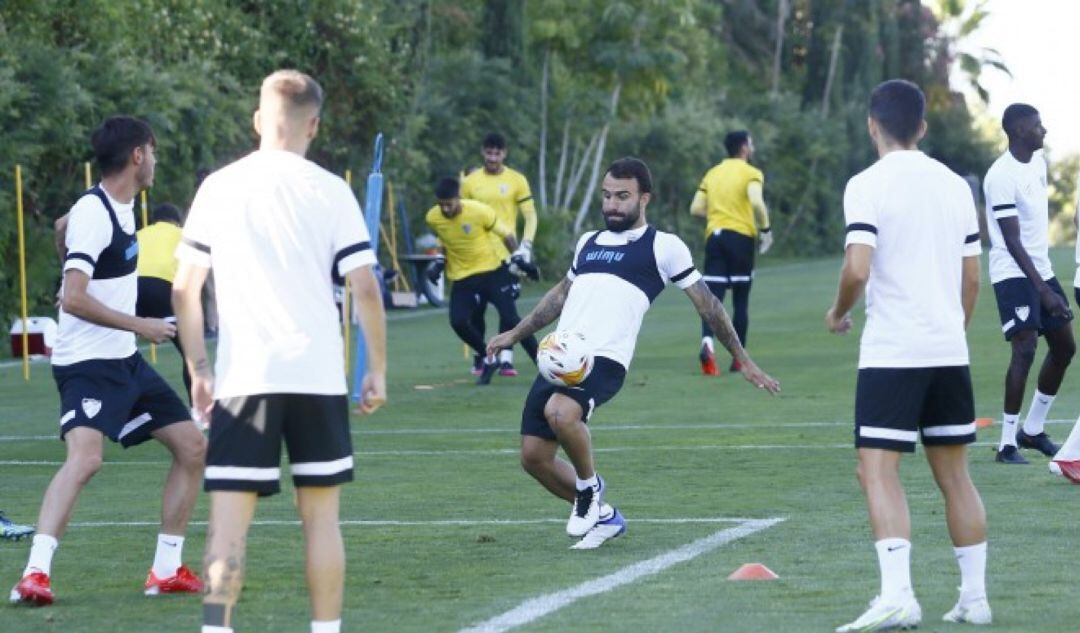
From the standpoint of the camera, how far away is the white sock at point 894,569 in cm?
768

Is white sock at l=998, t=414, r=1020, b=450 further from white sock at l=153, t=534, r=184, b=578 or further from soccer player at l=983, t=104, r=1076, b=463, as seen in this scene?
white sock at l=153, t=534, r=184, b=578

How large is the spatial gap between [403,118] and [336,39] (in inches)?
85.4

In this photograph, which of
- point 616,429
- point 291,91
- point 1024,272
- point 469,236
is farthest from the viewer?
point 469,236

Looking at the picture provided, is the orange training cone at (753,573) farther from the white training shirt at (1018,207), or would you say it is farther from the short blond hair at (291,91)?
the white training shirt at (1018,207)

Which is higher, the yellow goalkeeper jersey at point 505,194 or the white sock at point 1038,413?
A: the yellow goalkeeper jersey at point 505,194

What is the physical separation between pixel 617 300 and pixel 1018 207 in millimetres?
4010

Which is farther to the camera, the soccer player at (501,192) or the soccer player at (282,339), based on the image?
the soccer player at (501,192)

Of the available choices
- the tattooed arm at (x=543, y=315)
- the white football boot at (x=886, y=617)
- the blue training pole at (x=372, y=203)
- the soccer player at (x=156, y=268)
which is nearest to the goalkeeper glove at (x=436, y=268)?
the blue training pole at (x=372, y=203)

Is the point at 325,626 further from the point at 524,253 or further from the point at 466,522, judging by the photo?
the point at 524,253

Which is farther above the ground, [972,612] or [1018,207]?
[1018,207]

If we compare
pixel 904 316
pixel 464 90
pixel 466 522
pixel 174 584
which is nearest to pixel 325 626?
pixel 174 584

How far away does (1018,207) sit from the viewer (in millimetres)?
13172

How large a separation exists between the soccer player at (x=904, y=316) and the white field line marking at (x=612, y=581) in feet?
4.13

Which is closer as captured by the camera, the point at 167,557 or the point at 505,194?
the point at 167,557
